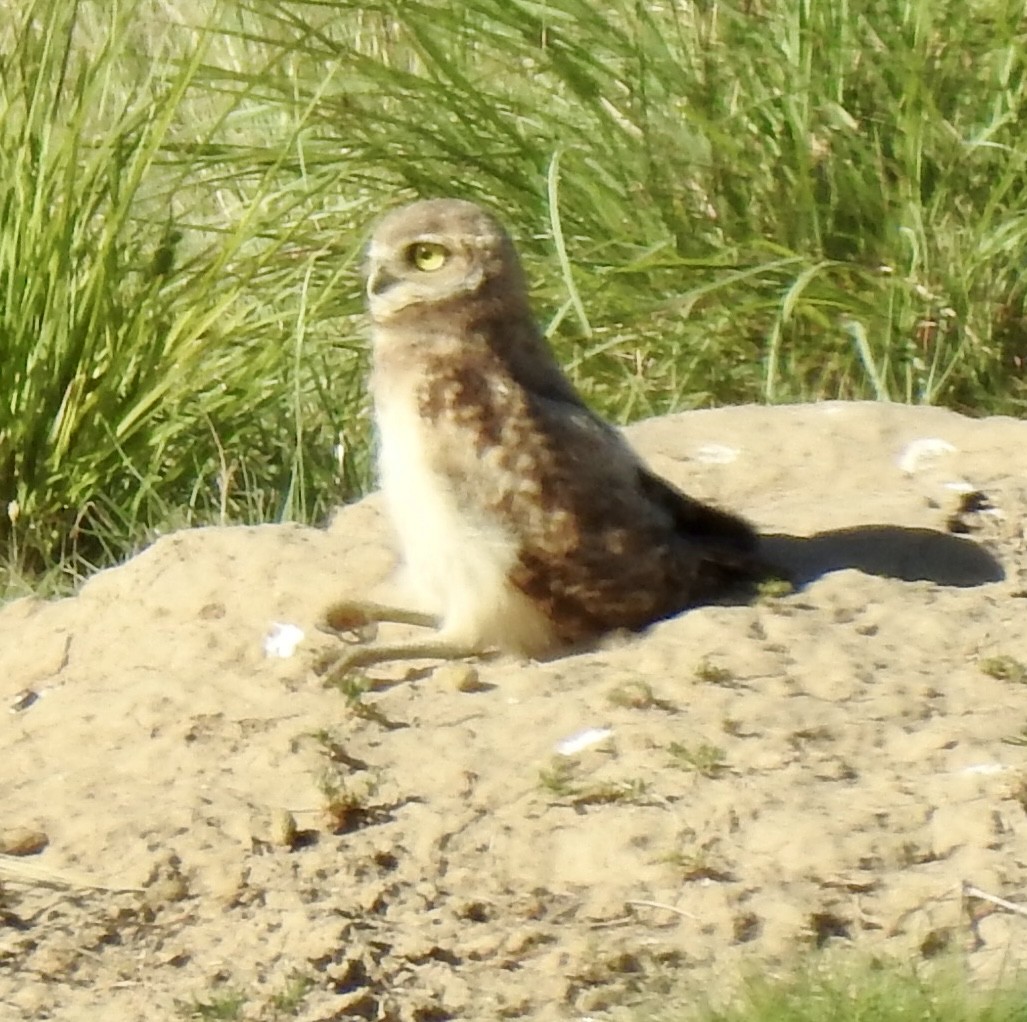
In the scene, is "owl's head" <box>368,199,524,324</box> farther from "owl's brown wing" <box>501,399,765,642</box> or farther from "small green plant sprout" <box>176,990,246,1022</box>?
"small green plant sprout" <box>176,990,246,1022</box>

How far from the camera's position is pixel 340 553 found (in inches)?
189

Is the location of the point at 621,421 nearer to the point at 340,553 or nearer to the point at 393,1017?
the point at 340,553

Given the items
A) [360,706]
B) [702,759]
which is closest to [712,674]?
[702,759]

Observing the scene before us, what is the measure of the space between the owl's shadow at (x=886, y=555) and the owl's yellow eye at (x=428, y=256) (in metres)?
1.00

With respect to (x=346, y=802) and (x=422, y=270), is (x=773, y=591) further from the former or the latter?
(x=346, y=802)

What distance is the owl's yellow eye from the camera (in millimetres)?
4195

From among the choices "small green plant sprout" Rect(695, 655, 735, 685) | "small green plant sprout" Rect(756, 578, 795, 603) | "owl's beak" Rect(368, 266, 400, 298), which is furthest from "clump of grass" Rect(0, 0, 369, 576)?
"small green plant sprout" Rect(695, 655, 735, 685)

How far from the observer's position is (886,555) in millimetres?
4555

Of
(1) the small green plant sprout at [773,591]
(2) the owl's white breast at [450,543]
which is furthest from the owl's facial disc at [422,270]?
(1) the small green plant sprout at [773,591]

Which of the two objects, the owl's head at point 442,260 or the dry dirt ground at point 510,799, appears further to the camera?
the owl's head at point 442,260

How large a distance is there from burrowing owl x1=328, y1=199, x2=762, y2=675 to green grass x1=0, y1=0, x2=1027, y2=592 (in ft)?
5.06

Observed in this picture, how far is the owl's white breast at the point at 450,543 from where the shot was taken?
412 cm

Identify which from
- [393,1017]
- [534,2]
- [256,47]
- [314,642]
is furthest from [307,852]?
[256,47]

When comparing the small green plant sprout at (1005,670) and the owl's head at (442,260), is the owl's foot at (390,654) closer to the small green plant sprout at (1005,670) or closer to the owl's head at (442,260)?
the owl's head at (442,260)
